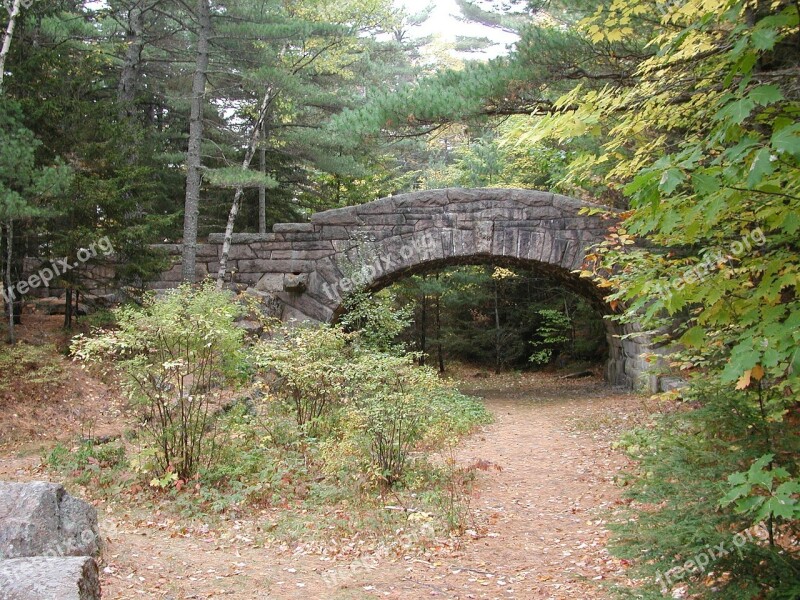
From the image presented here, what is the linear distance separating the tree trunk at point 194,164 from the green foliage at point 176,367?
504 centimetres

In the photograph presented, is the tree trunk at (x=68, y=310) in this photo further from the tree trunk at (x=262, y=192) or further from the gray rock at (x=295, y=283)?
the tree trunk at (x=262, y=192)

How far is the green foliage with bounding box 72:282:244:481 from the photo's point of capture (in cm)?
529

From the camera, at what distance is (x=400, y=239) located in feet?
35.9

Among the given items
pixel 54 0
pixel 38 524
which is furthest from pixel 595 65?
pixel 54 0

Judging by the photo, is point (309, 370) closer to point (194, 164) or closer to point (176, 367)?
point (176, 367)

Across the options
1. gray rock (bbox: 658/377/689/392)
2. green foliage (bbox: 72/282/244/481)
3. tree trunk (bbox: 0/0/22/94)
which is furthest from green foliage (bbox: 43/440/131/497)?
gray rock (bbox: 658/377/689/392)

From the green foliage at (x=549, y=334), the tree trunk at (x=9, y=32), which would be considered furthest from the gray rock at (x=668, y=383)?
the tree trunk at (x=9, y=32)

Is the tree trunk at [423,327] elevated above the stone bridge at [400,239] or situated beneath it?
situated beneath

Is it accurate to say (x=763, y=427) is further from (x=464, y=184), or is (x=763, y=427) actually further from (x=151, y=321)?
(x=464, y=184)

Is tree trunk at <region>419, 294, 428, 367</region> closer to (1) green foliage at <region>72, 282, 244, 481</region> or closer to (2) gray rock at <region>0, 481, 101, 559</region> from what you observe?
(1) green foliage at <region>72, 282, 244, 481</region>

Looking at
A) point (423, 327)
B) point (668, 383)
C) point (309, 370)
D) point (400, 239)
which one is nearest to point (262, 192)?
point (400, 239)

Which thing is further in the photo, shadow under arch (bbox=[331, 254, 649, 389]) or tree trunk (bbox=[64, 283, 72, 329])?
shadow under arch (bbox=[331, 254, 649, 389])

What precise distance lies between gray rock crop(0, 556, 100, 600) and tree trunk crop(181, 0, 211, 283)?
8.39 metres

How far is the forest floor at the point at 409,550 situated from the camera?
372cm
